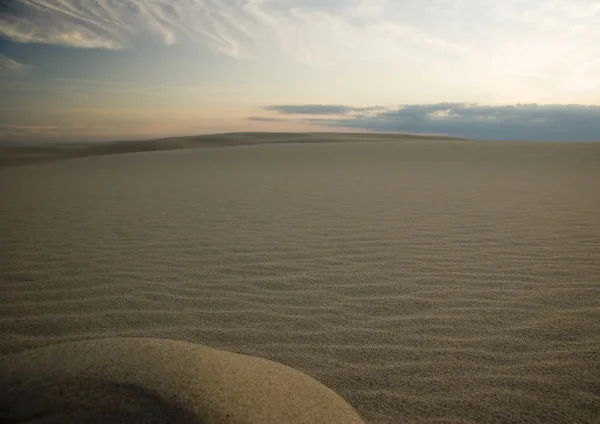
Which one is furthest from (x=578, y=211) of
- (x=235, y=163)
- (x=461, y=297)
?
(x=235, y=163)

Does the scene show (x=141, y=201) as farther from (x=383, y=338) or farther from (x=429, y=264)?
(x=383, y=338)

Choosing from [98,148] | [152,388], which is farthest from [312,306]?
[98,148]

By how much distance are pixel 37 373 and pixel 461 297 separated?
9.56 feet

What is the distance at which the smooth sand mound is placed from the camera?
1.49m

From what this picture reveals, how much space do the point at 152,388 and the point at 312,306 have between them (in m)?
1.94

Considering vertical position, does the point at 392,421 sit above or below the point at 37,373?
below

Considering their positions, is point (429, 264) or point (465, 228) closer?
point (429, 264)

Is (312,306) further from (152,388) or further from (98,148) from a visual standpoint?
(98,148)

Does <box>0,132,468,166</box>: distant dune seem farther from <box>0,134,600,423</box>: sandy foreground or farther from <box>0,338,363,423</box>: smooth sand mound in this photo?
<box>0,338,363,423</box>: smooth sand mound

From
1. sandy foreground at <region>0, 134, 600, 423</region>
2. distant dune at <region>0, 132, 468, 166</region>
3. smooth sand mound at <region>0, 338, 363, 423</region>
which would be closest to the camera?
smooth sand mound at <region>0, 338, 363, 423</region>

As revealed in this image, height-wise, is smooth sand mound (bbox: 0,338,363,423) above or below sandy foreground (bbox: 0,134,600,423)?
above

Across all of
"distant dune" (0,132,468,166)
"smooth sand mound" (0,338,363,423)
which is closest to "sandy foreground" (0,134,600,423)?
"smooth sand mound" (0,338,363,423)

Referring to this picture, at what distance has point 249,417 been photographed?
1589 millimetres

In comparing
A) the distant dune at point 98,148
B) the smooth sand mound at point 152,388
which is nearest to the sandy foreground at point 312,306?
the smooth sand mound at point 152,388
